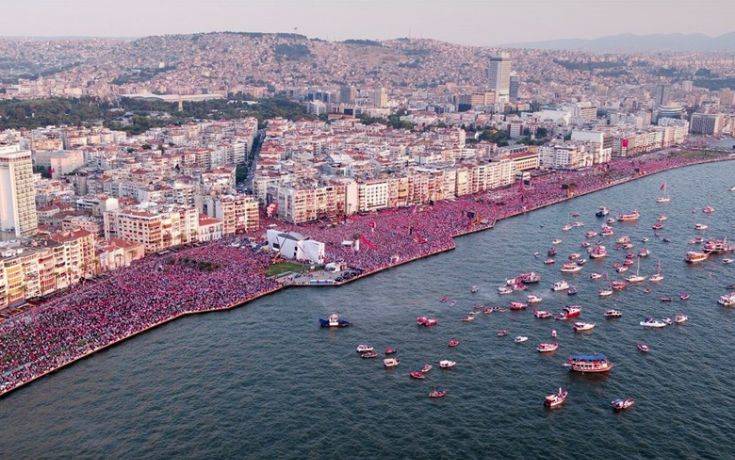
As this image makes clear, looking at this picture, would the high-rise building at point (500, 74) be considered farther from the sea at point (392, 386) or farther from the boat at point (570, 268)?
the sea at point (392, 386)

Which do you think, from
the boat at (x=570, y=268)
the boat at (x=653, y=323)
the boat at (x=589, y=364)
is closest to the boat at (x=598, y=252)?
the boat at (x=570, y=268)

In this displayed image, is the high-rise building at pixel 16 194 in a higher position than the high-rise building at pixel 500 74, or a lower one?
lower

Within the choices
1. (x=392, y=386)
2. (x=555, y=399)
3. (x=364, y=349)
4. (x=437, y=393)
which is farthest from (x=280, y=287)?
(x=555, y=399)

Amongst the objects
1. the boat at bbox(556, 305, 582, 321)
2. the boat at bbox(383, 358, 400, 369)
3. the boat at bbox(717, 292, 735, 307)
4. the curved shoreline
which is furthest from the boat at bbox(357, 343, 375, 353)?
the boat at bbox(717, 292, 735, 307)

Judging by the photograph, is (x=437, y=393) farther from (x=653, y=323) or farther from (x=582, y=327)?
(x=653, y=323)

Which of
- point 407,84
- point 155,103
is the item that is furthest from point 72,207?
point 407,84

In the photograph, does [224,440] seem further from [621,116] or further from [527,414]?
[621,116]
